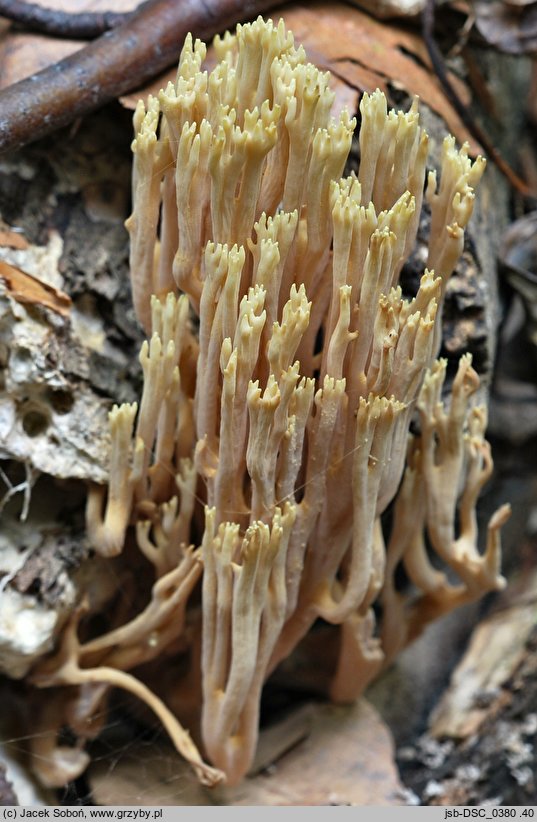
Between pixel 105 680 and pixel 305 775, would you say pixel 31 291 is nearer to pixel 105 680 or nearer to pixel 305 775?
pixel 105 680

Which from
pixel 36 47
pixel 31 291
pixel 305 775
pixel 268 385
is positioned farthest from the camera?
pixel 305 775

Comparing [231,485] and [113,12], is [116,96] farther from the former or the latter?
[231,485]

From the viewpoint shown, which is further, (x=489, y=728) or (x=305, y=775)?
(x=489, y=728)

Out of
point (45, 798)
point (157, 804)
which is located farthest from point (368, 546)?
point (45, 798)

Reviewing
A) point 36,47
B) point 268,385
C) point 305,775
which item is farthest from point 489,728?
point 36,47

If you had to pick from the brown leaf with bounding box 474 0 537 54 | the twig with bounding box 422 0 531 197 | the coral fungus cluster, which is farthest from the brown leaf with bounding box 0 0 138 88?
the brown leaf with bounding box 474 0 537 54
